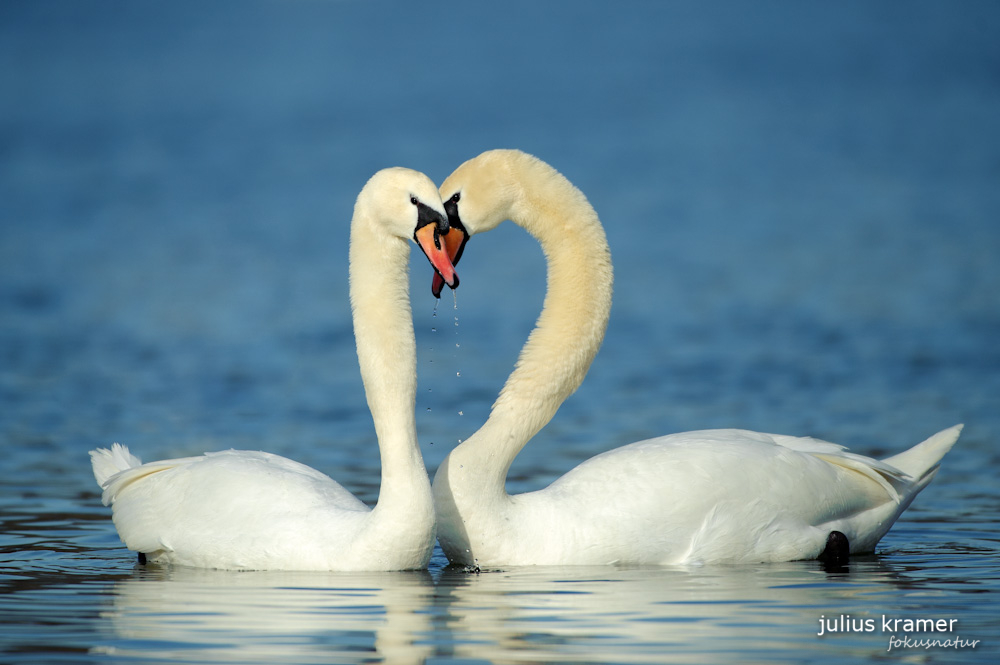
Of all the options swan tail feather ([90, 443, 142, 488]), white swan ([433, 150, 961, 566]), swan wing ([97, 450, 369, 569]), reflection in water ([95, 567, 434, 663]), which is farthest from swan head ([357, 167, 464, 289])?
swan tail feather ([90, 443, 142, 488])

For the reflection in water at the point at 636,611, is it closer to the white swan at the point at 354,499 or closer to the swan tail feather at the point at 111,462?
the white swan at the point at 354,499

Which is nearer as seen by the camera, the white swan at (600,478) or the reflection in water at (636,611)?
the reflection in water at (636,611)

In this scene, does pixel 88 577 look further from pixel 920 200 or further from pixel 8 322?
pixel 920 200

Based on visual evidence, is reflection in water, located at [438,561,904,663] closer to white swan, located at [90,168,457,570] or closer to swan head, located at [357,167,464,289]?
white swan, located at [90,168,457,570]

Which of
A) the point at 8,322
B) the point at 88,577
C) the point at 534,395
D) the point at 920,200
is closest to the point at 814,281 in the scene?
the point at 920,200

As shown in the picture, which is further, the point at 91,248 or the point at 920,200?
the point at 920,200

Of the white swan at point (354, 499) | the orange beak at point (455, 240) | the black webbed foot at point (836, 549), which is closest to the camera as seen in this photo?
the white swan at point (354, 499)

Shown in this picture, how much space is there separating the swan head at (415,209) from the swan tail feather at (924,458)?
9.67 feet

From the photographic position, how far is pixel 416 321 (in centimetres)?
1861

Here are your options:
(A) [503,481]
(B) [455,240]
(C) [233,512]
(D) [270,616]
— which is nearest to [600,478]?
(A) [503,481]

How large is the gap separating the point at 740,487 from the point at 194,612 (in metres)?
3.04

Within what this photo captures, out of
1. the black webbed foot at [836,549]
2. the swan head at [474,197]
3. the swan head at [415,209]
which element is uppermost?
the swan head at [474,197]

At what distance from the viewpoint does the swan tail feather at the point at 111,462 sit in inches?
346

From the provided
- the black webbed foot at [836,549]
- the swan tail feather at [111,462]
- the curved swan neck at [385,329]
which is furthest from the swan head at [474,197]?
the black webbed foot at [836,549]
